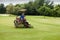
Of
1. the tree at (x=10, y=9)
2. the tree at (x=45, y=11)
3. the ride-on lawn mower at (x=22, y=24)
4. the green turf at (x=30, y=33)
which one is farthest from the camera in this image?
the tree at (x=45, y=11)

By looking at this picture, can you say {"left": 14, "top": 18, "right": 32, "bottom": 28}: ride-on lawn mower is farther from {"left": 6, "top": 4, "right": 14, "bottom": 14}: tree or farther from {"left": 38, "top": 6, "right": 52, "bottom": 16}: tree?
{"left": 38, "top": 6, "right": 52, "bottom": 16}: tree

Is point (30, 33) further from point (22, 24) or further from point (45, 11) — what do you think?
point (45, 11)

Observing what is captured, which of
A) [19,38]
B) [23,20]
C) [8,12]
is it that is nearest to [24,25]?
[23,20]

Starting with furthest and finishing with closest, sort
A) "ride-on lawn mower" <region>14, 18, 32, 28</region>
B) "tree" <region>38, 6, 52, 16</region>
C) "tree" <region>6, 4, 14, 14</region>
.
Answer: "tree" <region>38, 6, 52, 16</region> < "tree" <region>6, 4, 14, 14</region> < "ride-on lawn mower" <region>14, 18, 32, 28</region>

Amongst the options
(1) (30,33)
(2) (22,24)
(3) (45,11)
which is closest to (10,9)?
(3) (45,11)

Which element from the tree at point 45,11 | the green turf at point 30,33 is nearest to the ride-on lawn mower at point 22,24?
the green turf at point 30,33

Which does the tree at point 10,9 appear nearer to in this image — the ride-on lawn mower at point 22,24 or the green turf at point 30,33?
the ride-on lawn mower at point 22,24

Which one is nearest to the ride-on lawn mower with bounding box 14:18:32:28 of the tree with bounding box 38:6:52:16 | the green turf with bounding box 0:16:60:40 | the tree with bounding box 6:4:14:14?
the green turf with bounding box 0:16:60:40

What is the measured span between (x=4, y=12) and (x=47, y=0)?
7706 mm

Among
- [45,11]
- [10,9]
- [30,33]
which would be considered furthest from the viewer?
[45,11]

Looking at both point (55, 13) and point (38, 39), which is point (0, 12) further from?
point (38, 39)

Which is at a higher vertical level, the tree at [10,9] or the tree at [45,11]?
the tree at [10,9]

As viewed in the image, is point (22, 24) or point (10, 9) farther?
point (10, 9)

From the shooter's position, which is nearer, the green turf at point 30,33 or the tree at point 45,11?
the green turf at point 30,33
